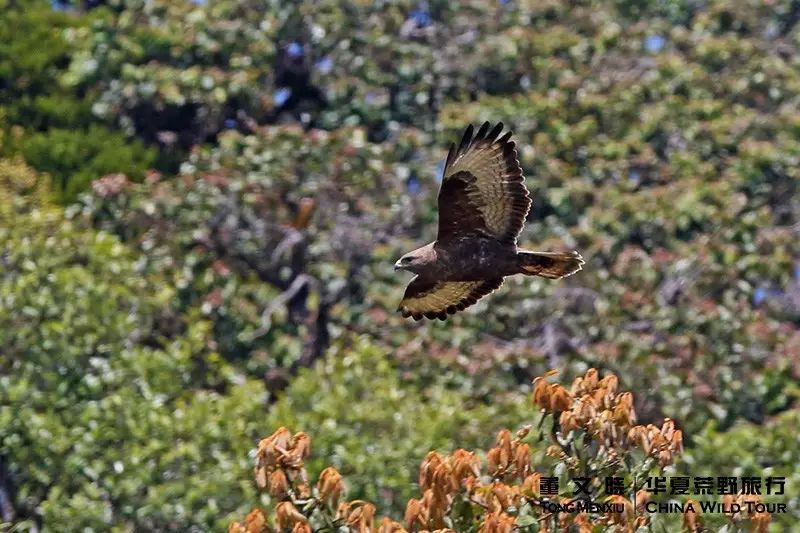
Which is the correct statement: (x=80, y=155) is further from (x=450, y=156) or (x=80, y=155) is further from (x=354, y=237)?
(x=450, y=156)

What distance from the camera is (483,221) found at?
8.98 metres

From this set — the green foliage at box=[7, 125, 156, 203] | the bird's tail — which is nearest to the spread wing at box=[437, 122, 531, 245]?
the bird's tail

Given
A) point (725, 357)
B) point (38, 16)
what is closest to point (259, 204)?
point (725, 357)

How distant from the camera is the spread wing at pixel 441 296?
9.66 meters

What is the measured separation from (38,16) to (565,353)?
11.8 m

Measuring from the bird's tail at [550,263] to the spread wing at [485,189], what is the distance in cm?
13

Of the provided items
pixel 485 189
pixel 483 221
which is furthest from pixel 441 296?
pixel 485 189

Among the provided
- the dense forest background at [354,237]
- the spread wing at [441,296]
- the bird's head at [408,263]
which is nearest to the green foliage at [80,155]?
the dense forest background at [354,237]

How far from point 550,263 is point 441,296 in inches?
40.7

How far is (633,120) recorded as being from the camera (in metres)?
20.0

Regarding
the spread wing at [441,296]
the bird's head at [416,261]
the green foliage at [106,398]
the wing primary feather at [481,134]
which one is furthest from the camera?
the green foliage at [106,398]

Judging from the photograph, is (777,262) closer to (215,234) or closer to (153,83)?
(215,234)

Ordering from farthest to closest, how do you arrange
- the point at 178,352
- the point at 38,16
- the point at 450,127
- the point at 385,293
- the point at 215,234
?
the point at 38,16 → the point at 450,127 → the point at 215,234 → the point at 385,293 → the point at 178,352

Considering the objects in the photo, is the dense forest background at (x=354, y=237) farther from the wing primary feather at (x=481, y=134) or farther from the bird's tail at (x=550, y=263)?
the wing primary feather at (x=481, y=134)
